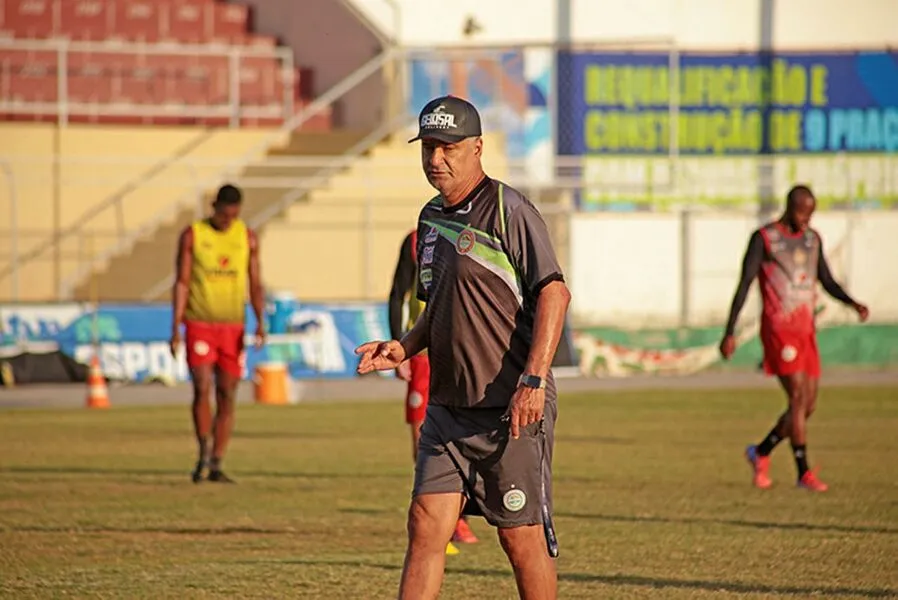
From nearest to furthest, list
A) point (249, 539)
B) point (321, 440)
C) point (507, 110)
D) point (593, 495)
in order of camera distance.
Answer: point (249, 539) < point (593, 495) < point (321, 440) < point (507, 110)

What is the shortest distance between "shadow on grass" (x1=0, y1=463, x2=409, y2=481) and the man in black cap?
876 cm

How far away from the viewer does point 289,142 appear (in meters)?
35.5

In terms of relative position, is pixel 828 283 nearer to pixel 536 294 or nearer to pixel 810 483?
pixel 810 483

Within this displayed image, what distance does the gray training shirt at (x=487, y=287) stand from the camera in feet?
22.9

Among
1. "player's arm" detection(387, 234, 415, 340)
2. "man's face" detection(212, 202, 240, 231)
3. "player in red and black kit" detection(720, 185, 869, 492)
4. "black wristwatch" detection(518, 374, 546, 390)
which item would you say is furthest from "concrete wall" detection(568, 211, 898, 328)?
"black wristwatch" detection(518, 374, 546, 390)

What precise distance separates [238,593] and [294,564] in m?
1.05

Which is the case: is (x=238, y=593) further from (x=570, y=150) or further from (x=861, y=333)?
(x=570, y=150)

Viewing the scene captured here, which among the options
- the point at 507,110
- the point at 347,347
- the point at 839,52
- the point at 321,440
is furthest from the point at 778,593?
the point at 839,52

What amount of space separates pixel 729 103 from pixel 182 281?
26100 millimetres

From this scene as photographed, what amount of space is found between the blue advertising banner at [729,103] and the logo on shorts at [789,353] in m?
24.2

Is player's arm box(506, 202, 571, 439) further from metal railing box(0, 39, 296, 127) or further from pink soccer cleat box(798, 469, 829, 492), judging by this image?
metal railing box(0, 39, 296, 127)

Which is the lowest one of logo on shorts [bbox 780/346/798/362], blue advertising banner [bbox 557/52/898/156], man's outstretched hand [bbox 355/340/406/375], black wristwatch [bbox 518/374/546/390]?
logo on shorts [bbox 780/346/798/362]

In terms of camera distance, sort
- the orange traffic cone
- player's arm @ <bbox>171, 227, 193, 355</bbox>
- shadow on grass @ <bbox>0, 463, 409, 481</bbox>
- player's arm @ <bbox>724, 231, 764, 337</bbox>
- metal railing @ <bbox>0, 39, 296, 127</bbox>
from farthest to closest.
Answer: metal railing @ <bbox>0, 39, 296, 127</bbox>
the orange traffic cone
shadow on grass @ <bbox>0, 463, 409, 481</bbox>
player's arm @ <bbox>171, 227, 193, 355</bbox>
player's arm @ <bbox>724, 231, 764, 337</bbox>

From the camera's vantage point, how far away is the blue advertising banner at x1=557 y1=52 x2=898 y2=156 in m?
38.9
